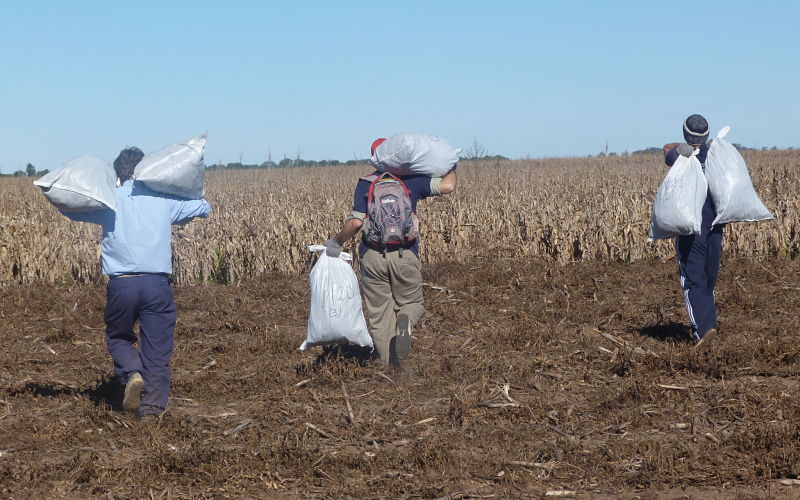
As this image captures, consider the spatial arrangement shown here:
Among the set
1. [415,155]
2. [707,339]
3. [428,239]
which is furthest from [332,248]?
[428,239]

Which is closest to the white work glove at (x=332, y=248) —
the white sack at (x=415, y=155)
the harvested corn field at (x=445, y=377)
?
the white sack at (x=415, y=155)

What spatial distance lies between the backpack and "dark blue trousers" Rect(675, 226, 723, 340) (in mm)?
2223

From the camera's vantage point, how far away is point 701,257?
699 centimetres

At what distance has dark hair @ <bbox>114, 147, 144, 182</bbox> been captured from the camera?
559 centimetres

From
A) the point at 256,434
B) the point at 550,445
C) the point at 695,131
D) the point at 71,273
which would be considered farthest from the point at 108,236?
the point at 71,273

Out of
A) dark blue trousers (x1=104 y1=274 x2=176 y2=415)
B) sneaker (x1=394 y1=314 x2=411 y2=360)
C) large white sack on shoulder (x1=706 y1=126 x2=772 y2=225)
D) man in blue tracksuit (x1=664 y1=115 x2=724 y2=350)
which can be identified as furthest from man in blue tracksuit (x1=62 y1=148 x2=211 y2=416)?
large white sack on shoulder (x1=706 y1=126 x2=772 y2=225)

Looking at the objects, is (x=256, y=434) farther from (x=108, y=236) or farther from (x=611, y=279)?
(x=611, y=279)

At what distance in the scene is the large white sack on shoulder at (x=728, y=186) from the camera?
6863 millimetres

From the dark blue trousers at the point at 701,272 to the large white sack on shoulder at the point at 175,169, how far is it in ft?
12.4

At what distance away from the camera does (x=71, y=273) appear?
11359mm

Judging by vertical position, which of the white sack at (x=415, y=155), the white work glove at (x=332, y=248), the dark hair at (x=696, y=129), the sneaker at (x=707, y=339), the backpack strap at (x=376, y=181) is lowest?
the sneaker at (x=707, y=339)

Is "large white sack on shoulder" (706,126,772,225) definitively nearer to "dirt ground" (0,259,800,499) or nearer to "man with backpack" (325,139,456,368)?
"dirt ground" (0,259,800,499)

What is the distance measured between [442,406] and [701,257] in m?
2.53

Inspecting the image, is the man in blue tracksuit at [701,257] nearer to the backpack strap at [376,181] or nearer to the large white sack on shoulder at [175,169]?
the backpack strap at [376,181]
